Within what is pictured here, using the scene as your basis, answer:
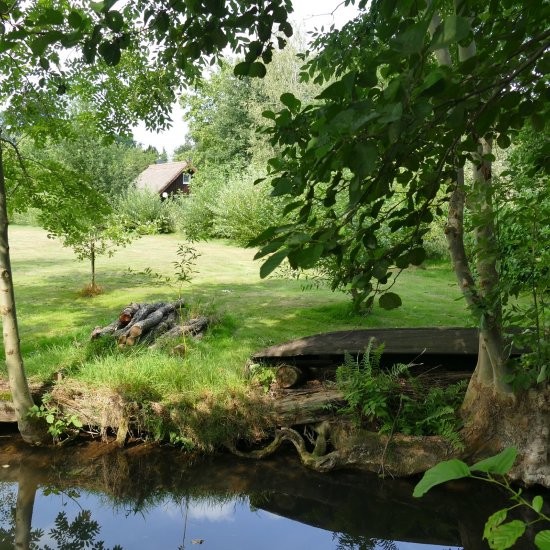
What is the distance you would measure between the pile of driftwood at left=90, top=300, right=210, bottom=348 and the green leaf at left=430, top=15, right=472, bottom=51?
6.95 m

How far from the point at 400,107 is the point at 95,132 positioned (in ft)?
24.7

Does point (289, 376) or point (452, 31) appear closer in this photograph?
point (452, 31)

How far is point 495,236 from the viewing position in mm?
4977

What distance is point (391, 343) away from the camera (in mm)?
6539

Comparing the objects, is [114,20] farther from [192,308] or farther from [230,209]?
[230,209]

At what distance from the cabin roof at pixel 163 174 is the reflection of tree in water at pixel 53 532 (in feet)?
116

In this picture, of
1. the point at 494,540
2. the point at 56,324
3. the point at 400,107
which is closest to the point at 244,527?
the point at 494,540

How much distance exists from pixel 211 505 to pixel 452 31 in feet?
17.9

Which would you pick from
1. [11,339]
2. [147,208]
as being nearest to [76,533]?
[11,339]

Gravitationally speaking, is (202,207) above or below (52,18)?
above

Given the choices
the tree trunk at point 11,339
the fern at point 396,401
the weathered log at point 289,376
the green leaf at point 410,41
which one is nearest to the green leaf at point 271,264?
the green leaf at point 410,41

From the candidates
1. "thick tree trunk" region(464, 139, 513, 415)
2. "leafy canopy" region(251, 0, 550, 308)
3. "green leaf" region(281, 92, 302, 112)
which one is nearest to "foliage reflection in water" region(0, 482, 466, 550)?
"thick tree trunk" region(464, 139, 513, 415)

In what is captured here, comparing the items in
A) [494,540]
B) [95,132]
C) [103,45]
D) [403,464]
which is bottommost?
[403,464]

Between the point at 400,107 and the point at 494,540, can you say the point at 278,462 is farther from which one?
the point at 400,107
